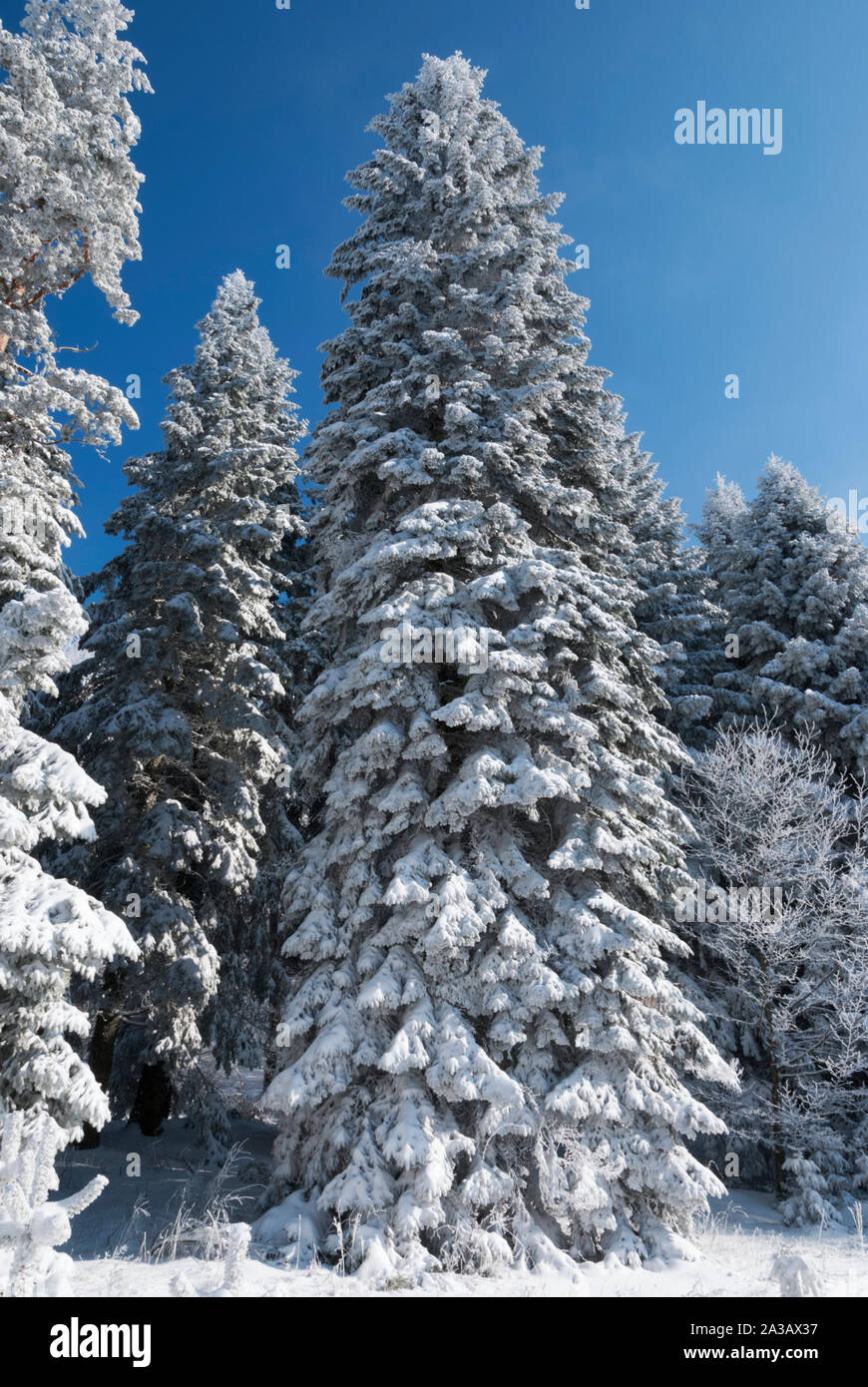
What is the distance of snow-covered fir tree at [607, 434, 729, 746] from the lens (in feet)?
55.3

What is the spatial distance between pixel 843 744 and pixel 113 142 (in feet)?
55.8

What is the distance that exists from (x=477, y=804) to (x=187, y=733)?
6501 millimetres

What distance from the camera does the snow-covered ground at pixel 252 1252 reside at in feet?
20.5

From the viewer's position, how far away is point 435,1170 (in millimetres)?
7684

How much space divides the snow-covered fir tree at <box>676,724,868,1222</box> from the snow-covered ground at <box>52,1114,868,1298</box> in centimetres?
142

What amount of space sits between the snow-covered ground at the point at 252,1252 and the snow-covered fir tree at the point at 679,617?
905 centimetres

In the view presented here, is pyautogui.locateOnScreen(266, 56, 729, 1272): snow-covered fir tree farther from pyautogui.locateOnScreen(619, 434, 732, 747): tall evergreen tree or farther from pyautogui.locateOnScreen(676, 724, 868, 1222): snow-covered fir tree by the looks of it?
pyautogui.locateOnScreen(619, 434, 732, 747): tall evergreen tree

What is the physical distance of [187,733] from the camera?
44.5ft

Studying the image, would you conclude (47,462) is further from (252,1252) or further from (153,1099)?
(153,1099)

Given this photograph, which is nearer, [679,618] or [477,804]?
[477,804]

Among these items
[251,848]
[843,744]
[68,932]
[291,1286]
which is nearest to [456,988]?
[291,1286]

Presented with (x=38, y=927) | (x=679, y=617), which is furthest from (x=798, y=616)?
(x=38, y=927)

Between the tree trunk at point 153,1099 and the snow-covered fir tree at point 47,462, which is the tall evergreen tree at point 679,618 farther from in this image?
the tree trunk at point 153,1099
